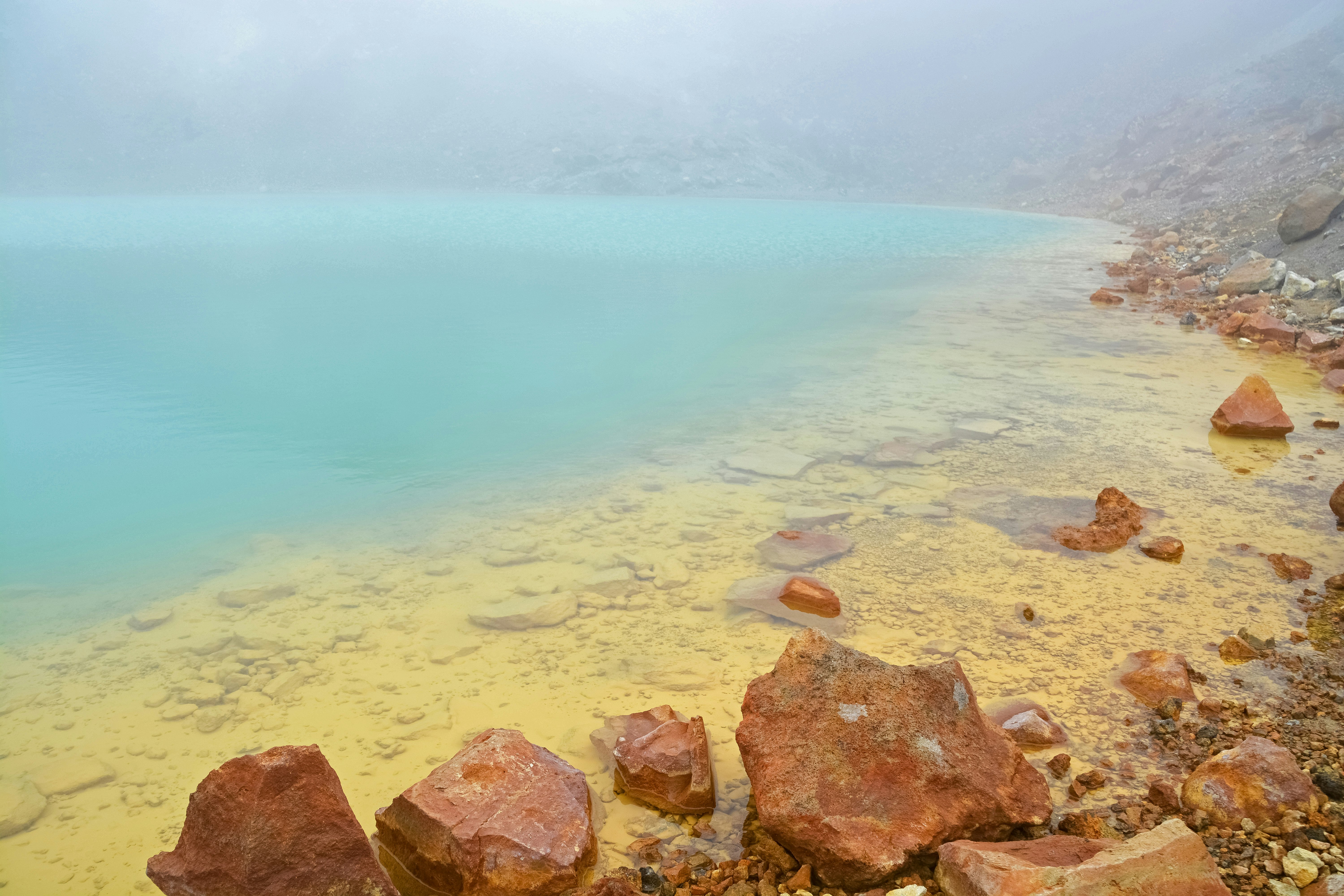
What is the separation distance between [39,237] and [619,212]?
33.3 meters

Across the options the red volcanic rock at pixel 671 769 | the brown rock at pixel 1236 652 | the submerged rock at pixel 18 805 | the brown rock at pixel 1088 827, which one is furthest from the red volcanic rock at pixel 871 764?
the submerged rock at pixel 18 805

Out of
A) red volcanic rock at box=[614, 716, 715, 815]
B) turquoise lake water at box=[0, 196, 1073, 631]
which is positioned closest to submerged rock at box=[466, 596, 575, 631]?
red volcanic rock at box=[614, 716, 715, 815]

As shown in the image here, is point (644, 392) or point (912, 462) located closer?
point (912, 462)

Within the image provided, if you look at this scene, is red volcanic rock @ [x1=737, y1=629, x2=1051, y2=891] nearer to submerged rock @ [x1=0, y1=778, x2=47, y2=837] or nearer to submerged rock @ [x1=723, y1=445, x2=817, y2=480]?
submerged rock @ [x1=0, y1=778, x2=47, y2=837]

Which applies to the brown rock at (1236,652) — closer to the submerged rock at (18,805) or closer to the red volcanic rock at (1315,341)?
the submerged rock at (18,805)

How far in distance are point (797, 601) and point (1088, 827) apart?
2373 millimetres

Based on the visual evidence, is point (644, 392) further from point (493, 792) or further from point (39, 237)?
point (39, 237)

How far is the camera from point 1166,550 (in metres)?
5.79

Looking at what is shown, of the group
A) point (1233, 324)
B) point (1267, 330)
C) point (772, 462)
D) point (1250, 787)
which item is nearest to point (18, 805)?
point (1250, 787)

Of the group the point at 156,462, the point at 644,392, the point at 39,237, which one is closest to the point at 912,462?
the point at 644,392

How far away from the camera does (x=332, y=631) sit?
5352 millimetres

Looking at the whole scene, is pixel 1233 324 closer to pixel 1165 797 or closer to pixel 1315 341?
pixel 1315 341

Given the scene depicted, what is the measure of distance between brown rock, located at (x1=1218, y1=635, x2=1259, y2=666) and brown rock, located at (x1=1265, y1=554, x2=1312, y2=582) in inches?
47.1

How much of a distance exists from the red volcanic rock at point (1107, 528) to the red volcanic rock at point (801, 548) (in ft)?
5.23
